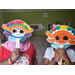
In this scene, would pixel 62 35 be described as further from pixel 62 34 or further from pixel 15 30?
pixel 15 30

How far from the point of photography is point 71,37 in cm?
47

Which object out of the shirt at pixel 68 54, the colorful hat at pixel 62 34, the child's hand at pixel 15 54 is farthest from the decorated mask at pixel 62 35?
the child's hand at pixel 15 54

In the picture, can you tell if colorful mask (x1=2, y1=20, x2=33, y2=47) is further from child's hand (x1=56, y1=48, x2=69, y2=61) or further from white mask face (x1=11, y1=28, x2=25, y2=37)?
child's hand (x1=56, y1=48, x2=69, y2=61)

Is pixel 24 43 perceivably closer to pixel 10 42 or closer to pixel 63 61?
pixel 10 42

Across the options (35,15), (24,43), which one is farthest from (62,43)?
(35,15)

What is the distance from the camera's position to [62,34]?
47 centimetres

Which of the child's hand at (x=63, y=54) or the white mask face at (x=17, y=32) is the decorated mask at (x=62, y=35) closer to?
the child's hand at (x=63, y=54)

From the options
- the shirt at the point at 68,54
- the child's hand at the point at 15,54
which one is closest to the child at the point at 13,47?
the child's hand at the point at 15,54

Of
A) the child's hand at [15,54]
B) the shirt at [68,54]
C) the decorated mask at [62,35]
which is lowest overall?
the shirt at [68,54]

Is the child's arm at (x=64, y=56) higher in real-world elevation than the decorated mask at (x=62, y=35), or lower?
lower

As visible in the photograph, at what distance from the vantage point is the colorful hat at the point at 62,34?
0.46 m

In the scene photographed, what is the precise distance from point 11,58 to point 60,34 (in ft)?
1.19

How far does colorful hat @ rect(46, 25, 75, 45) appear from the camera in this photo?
0.46m

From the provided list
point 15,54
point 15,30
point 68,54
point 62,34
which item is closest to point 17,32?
point 15,30
